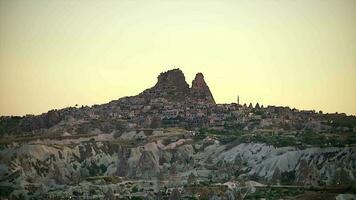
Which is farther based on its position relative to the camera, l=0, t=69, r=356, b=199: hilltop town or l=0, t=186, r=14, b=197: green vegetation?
l=0, t=186, r=14, b=197: green vegetation

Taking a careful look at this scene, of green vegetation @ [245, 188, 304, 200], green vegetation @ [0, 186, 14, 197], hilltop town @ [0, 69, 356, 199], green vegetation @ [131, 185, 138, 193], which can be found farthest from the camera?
green vegetation @ [131, 185, 138, 193]

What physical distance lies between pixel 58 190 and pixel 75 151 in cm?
3877

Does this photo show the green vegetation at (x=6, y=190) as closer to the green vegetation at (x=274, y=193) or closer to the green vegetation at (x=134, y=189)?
the green vegetation at (x=134, y=189)

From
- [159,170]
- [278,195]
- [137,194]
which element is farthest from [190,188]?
[159,170]

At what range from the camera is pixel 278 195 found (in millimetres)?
138750

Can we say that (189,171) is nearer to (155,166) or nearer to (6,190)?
(155,166)

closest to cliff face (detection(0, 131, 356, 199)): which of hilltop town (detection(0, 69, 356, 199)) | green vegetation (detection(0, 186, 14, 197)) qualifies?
hilltop town (detection(0, 69, 356, 199))

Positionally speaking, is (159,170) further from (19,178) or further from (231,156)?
(19,178)

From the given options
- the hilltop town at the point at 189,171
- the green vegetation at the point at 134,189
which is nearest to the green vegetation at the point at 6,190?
Result: the hilltop town at the point at 189,171

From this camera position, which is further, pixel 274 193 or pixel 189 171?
pixel 189 171

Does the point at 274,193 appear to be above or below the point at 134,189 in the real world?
below

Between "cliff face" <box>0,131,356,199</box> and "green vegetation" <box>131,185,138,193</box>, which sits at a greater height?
"cliff face" <box>0,131,356,199</box>

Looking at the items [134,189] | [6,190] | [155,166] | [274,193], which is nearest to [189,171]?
[155,166]

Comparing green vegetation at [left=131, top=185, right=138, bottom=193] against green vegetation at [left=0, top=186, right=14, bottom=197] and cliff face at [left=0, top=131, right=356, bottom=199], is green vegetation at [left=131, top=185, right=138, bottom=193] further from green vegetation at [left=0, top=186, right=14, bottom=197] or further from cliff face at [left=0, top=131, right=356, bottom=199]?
green vegetation at [left=0, top=186, right=14, bottom=197]
